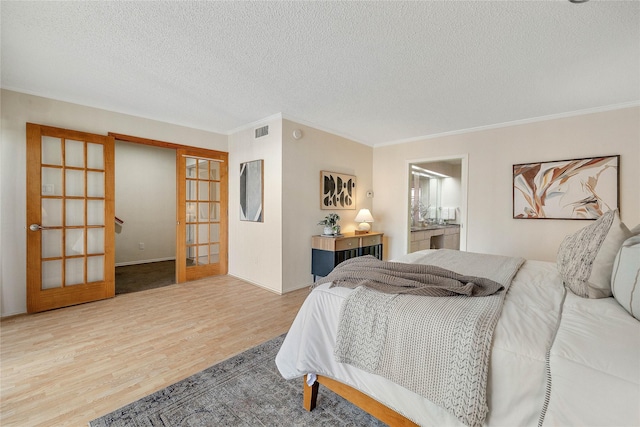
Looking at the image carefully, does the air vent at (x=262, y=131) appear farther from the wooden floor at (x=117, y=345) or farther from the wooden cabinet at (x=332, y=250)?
the wooden floor at (x=117, y=345)

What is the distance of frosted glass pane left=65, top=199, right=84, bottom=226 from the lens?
3188 mm

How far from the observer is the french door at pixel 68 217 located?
2.94 meters

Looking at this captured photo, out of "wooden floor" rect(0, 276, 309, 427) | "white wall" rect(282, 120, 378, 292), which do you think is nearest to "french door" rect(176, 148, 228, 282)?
"wooden floor" rect(0, 276, 309, 427)

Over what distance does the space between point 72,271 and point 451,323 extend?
13.4ft

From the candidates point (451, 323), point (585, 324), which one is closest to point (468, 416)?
point (451, 323)

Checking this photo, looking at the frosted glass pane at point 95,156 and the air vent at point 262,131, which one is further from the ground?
the air vent at point 262,131

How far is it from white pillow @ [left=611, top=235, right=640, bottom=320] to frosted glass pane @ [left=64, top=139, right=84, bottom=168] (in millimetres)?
4760

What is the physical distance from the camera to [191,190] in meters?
4.27

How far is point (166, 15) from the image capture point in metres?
1.76

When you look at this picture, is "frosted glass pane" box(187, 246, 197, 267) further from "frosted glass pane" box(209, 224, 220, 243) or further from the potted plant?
the potted plant

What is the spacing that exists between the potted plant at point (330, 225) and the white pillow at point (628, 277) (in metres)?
2.96

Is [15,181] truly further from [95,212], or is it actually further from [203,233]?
[203,233]

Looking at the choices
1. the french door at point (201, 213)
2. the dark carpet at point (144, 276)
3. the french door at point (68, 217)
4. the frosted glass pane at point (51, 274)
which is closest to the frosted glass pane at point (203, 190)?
the french door at point (201, 213)

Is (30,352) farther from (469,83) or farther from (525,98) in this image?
(525,98)
